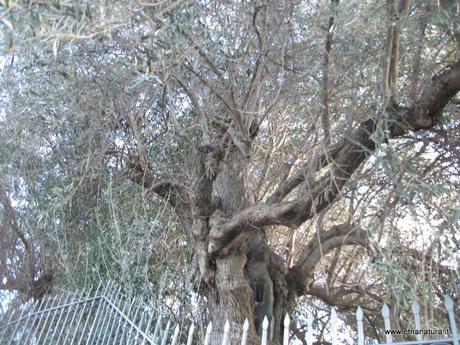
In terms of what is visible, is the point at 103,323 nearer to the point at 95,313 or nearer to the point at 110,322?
the point at 110,322

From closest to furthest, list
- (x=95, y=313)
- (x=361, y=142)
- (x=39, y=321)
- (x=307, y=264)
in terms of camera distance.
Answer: (x=361, y=142) < (x=95, y=313) < (x=39, y=321) < (x=307, y=264)

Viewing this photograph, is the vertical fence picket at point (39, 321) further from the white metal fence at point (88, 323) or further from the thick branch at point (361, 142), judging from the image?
the thick branch at point (361, 142)

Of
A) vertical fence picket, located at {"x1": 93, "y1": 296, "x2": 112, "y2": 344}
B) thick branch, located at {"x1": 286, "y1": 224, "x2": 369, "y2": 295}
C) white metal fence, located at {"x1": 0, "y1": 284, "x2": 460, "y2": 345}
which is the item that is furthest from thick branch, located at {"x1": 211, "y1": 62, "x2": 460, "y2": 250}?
vertical fence picket, located at {"x1": 93, "y1": 296, "x2": 112, "y2": 344}

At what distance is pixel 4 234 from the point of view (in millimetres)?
6980

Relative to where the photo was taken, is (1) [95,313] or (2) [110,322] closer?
(2) [110,322]

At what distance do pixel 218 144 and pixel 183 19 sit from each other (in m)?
1.95

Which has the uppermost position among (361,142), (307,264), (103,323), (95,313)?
(361,142)

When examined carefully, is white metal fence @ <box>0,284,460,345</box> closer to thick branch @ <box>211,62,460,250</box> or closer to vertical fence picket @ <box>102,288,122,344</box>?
vertical fence picket @ <box>102,288,122,344</box>

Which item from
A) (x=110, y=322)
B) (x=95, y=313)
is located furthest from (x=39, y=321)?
(x=110, y=322)

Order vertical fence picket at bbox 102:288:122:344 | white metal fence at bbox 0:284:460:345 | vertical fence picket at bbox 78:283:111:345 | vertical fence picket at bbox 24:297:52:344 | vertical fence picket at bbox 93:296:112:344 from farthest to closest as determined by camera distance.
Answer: vertical fence picket at bbox 24:297:52:344 < vertical fence picket at bbox 78:283:111:345 < vertical fence picket at bbox 93:296:112:344 < vertical fence picket at bbox 102:288:122:344 < white metal fence at bbox 0:284:460:345

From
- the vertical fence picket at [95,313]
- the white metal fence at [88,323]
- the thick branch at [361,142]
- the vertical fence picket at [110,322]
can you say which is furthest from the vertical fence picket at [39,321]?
the thick branch at [361,142]

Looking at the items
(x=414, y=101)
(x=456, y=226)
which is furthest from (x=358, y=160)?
(x=456, y=226)

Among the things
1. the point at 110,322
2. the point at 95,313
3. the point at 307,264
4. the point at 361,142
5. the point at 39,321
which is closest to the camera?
the point at 361,142

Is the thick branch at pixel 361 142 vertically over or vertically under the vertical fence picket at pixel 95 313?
over
